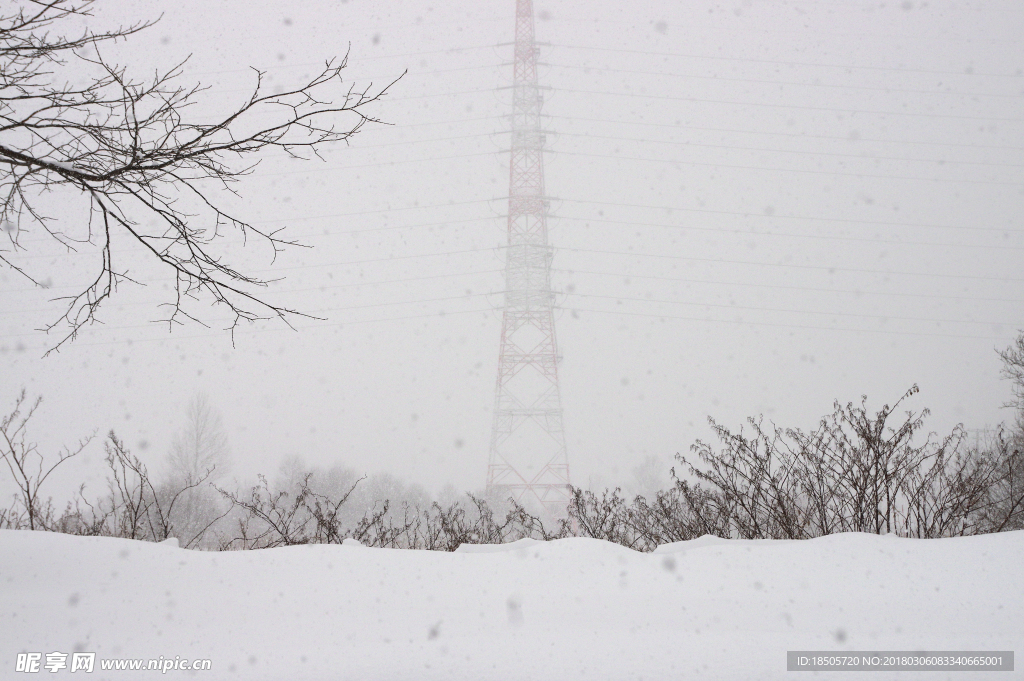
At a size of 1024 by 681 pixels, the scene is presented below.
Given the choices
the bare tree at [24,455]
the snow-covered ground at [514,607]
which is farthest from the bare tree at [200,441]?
the snow-covered ground at [514,607]

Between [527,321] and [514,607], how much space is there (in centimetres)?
1658

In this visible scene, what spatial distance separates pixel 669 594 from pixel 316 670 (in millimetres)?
1493

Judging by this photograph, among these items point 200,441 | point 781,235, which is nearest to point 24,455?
point 200,441

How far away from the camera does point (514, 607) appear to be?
2.61 metres

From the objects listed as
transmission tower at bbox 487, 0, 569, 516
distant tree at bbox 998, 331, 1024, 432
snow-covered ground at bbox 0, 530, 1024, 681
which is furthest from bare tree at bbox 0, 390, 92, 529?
distant tree at bbox 998, 331, 1024, 432

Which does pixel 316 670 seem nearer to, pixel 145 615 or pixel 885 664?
pixel 145 615

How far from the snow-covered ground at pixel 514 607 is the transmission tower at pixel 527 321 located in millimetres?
13898

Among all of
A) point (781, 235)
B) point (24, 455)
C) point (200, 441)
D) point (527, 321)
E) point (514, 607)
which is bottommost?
point (514, 607)

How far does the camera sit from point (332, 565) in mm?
3059

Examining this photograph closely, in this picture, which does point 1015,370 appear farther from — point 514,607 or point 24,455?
point 24,455

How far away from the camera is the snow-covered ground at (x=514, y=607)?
2.26 metres

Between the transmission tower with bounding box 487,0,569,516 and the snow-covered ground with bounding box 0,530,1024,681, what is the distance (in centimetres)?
1390

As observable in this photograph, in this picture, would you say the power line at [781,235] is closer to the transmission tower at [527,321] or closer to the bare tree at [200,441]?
the transmission tower at [527,321]

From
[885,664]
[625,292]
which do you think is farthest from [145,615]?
[625,292]
